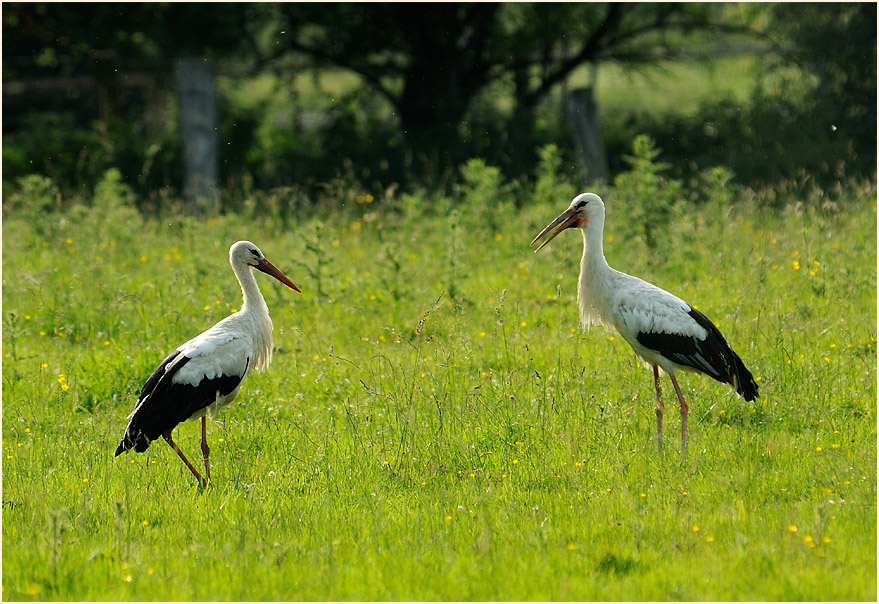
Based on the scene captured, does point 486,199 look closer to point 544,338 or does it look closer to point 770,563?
point 544,338

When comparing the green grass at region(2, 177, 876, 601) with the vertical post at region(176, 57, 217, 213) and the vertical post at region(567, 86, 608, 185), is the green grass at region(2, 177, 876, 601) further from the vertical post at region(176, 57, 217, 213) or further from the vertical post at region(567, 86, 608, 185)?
the vertical post at region(176, 57, 217, 213)

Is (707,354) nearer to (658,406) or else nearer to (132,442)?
(658,406)

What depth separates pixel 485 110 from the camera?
1488 centimetres

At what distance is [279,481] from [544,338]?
8.63 feet

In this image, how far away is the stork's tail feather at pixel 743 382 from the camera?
18.3 ft

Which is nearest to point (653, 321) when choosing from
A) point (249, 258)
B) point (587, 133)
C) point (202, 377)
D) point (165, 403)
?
point (249, 258)

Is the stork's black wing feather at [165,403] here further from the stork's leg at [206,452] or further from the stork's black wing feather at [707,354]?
the stork's black wing feather at [707,354]

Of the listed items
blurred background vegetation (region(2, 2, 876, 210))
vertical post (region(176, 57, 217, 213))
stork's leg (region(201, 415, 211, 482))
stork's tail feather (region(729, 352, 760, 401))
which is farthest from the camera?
blurred background vegetation (region(2, 2, 876, 210))

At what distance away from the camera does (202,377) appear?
533 centimetres

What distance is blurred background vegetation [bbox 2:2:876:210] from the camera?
532 inches

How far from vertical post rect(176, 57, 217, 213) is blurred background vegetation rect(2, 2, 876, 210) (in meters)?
0.30

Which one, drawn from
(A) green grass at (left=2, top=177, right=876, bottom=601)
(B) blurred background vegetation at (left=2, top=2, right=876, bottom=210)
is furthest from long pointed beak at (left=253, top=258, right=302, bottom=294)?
(B) blurred background vegetation at (left=2, top=2, right=876, bottom=210)

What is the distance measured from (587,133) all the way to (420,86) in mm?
3797

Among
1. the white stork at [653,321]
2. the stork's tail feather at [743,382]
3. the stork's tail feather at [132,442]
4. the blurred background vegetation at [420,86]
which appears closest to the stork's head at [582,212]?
the white stork at [653,321]
